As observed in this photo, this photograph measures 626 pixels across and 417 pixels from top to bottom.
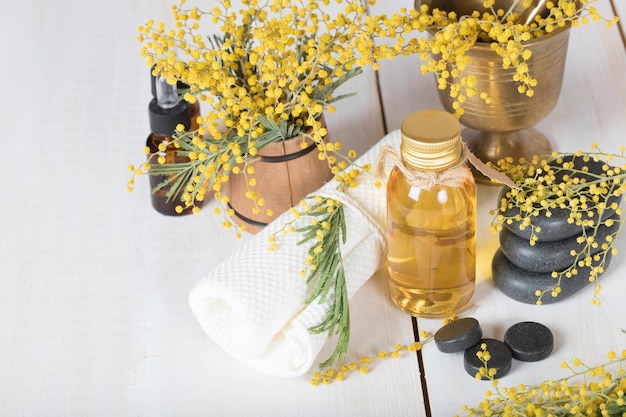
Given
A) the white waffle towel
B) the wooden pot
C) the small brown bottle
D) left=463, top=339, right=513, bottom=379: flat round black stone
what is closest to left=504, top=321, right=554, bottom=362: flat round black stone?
left=463, top=339, right=513, bottom=379: flat round black stone

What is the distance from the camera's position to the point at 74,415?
1144mm

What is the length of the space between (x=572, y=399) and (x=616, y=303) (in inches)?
8.7

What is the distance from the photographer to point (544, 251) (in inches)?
46.6

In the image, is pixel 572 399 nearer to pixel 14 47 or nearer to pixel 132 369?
pixel 132 369

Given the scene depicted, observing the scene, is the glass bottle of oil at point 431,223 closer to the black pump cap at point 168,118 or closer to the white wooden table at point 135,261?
the white wooden table at point 135,261

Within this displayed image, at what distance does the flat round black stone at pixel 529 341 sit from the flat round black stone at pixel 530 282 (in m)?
0.05

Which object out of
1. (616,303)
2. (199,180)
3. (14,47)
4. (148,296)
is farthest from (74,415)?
(14,47)

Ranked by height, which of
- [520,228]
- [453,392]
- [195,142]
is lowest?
[453,392]

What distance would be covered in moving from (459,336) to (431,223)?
13cm

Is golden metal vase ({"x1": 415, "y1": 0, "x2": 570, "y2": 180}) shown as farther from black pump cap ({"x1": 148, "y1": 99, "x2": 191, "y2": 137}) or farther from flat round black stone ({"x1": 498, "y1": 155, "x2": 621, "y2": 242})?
black pump cap ({"x1": 148, "y1": 99, "x2": 191, "y2": 137})

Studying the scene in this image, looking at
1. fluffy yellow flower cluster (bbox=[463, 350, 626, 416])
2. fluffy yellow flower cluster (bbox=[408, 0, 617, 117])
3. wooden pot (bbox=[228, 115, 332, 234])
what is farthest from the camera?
wooden pot (bbox=[228, 115, 332, 234])

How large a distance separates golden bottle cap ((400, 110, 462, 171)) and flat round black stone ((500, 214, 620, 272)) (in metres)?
0.15

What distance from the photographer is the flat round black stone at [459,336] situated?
3.78 feet

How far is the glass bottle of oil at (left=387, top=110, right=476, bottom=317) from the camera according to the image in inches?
42.8
